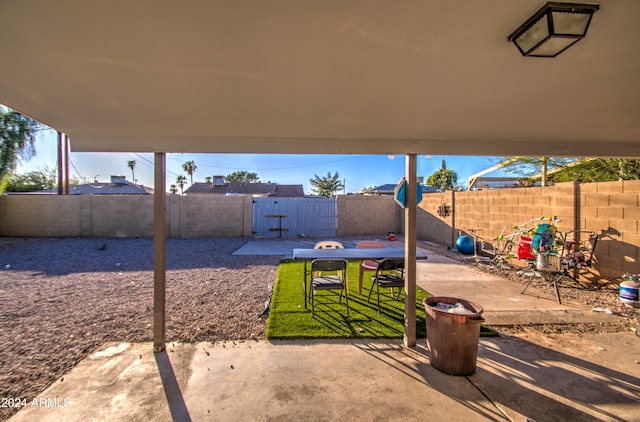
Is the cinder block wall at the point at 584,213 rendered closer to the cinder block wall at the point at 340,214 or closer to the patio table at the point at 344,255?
the cinder block wall at the point at 340,214

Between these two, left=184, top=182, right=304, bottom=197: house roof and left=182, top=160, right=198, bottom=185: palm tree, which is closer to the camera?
left=184, top=182, right=304, bottom=197: house roof

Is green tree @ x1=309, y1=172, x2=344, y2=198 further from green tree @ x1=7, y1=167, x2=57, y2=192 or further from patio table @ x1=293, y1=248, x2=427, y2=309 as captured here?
patio table @ x1=293, y1=248, x2=427, y2=309

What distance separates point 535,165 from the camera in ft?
33.2

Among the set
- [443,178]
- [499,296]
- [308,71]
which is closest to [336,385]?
[308,71]

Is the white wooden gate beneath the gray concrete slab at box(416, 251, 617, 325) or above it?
above

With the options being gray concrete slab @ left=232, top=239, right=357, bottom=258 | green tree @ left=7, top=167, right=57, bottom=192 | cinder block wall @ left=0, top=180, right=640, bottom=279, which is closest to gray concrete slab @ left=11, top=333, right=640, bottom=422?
cinder block wall @ left=0, top=180, right=640, bottom=279

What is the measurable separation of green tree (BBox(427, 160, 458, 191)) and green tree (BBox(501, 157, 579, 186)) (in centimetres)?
1999

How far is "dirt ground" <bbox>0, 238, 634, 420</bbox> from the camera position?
282 centimetres

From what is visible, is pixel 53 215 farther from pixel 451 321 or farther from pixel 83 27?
pixel 451 321

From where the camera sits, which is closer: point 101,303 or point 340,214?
point 101,303

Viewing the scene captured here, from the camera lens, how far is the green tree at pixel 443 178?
101 feet

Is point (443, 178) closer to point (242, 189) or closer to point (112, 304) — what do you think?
point (242, 189)

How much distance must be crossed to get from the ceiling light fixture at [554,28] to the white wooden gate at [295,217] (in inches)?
405

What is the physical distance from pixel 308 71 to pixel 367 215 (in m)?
10.5
